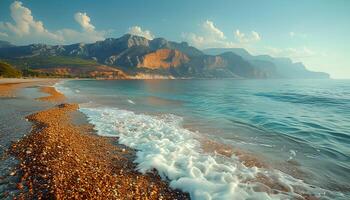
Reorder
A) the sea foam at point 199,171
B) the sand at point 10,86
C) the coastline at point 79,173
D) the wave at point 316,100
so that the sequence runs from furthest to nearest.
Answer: the wave at point 316,100 < the sand at point 10,86 < the sea foam at point 199,171 < the coastline at point 79,173

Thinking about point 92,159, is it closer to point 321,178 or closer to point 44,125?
point 44,125

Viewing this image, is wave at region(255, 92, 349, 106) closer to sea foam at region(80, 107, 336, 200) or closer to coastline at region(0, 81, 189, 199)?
sea foam at region(80, 107, 336, 200)

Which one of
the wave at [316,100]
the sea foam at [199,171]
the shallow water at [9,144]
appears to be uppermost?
the shallow water at [9,144]

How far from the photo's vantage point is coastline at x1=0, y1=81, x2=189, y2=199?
6.54 m

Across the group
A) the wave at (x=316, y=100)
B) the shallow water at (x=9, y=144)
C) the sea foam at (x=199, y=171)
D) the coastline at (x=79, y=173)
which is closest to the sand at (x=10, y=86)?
the shallow water at (x=9, y=144)

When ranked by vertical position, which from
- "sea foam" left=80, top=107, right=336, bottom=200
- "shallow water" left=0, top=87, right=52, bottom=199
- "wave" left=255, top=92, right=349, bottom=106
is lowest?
"wave" left=255, top=92, right=349, bottom=106

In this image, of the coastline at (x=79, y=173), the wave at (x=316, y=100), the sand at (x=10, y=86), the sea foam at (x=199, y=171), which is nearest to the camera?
the coastline at (x=79, y=173)

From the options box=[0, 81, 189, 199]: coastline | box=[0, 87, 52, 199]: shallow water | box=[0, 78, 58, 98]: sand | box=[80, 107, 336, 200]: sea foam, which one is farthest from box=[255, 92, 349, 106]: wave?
box=[0, 78, 58, 98]: sand

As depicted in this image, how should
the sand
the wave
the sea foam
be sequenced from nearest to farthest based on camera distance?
the sea foam < the sand < the wave

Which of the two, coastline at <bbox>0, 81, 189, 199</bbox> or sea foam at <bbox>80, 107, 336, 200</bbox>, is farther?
sea foam at <bbox>80, 107, 336, 200</bbox>

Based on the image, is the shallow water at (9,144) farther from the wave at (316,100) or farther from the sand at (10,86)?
the wave at (316,100)

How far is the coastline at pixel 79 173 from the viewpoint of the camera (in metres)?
6.54

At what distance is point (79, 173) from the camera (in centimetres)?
758

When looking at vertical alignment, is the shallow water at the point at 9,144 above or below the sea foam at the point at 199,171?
above
